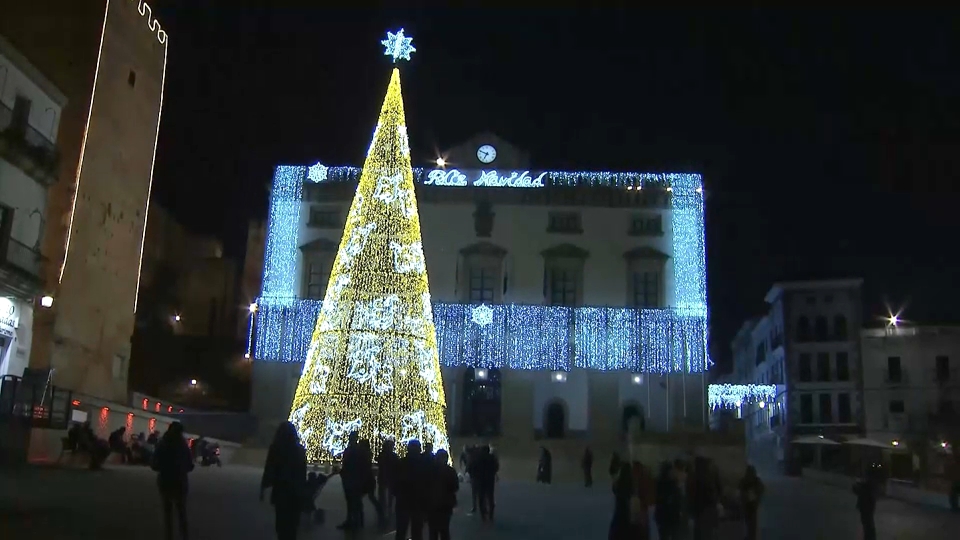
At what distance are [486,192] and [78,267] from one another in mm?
20073

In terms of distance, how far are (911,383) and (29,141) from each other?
147 ft

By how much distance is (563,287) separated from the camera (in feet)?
136

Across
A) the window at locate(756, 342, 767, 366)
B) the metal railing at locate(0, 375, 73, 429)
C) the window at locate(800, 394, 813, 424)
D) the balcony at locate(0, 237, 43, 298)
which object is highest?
the window at locate(756, 342, 767, 366)

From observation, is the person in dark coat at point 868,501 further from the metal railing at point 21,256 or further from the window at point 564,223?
the window at point 564,223

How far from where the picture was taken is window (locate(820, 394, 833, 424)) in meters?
50.0

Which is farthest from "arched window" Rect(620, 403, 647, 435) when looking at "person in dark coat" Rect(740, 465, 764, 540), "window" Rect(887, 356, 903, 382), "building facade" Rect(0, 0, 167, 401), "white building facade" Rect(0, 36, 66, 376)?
"person in dark coat" Rect(740, 465, 764, 540)

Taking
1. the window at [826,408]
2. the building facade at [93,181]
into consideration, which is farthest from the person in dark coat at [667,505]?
the window at [826,408]

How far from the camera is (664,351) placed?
39.2 meters

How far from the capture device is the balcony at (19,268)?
2095cm

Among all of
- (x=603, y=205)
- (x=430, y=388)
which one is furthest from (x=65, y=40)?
(x=603, y=205)

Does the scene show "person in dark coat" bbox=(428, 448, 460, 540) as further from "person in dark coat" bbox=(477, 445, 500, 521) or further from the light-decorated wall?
the light-decorated wall

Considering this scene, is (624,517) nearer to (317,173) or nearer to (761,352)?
(317,173)

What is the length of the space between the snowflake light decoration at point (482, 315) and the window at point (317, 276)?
23.2 feet

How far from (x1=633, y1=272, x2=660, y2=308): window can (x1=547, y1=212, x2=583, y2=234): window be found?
3588 mm
